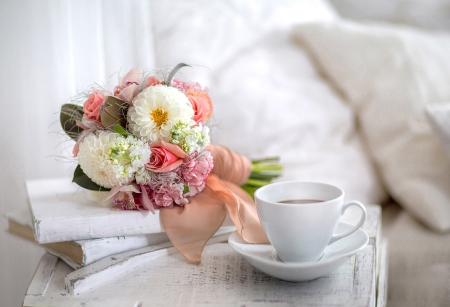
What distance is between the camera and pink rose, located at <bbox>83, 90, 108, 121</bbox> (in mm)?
686

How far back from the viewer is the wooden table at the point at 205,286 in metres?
0.57

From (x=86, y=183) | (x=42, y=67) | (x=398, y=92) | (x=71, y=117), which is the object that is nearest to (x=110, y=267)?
(x=86, y=183)

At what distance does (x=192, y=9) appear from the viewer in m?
1.20

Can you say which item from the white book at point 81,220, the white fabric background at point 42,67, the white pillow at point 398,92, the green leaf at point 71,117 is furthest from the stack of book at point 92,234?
the white pillow at point 398,92

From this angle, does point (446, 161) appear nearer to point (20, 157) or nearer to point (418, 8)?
point (418, 8)

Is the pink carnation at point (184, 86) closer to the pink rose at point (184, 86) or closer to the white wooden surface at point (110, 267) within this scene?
the pink rose at point (184, 86)

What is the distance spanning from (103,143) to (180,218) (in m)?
0.17

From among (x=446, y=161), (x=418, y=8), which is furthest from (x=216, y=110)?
(x=418, y=8)

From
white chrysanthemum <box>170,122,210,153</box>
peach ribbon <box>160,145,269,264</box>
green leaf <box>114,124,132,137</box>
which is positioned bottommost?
peach ribbon <box>160,145,269,264</box>

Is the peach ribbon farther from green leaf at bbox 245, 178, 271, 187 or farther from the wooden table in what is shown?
green leaf at bbox 245, 178, 271, 187

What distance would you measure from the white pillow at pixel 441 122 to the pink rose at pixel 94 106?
2.24 ft

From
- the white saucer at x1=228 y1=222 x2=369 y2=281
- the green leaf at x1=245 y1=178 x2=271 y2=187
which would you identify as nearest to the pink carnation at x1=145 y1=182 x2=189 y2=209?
the white saucer at x1=228 y1=222 x2=369 y2=281

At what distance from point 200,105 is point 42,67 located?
39 centimetres

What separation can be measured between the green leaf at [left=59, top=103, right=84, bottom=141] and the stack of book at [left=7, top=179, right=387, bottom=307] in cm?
11
